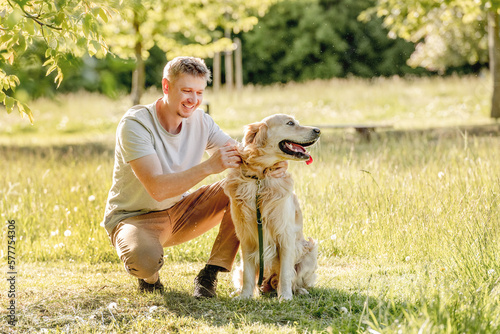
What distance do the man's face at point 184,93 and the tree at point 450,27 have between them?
7.43m

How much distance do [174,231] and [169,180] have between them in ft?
2.38

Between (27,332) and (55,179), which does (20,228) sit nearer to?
(55,179)

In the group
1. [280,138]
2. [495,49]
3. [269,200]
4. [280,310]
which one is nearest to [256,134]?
[280,138]

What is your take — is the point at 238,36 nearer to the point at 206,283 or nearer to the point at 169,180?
the point at 206,283

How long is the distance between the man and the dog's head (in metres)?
0.14

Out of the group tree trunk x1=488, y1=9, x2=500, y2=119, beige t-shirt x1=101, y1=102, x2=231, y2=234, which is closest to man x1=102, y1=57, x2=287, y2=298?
beige t-shirt x1=101, y1=102, x2=231, y2=234

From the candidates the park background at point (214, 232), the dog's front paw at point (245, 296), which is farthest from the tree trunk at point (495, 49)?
the dog's front paw at point (245, 296)

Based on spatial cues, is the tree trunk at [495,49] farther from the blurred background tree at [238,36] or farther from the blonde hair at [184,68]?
the blonde hair at [184,68]

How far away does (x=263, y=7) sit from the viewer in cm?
1341

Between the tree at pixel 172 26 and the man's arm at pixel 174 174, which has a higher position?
the tree at pixel 172 26

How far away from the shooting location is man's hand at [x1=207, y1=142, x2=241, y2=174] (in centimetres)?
355

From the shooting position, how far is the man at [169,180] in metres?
3.67

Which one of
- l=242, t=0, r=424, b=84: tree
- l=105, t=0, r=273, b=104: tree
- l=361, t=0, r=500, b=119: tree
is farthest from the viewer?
l=242, t=0, r=424, b=84: tree

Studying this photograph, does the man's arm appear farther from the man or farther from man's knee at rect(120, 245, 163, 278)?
man's knee at rect(120, 245, 163, 278)
